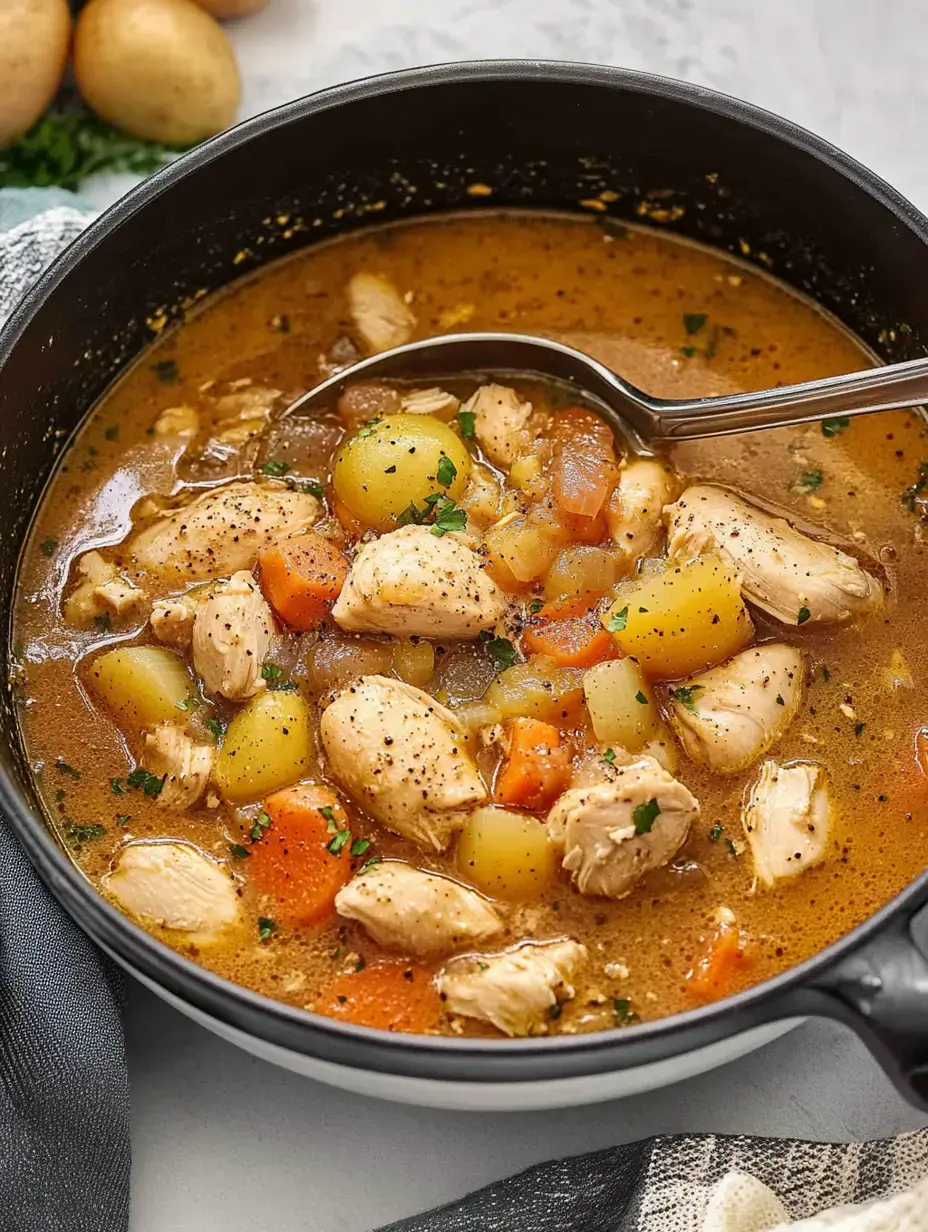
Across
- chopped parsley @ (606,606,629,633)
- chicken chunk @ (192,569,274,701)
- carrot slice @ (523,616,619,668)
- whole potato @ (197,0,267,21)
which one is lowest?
chicken chunk @ (192,569,274,701)

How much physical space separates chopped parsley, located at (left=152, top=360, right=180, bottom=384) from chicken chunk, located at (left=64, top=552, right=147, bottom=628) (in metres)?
0.48

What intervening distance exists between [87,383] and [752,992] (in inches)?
75.4

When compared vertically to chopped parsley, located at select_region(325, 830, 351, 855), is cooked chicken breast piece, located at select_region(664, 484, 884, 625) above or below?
above

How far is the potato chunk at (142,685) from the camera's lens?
9.14 feet

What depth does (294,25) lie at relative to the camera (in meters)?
3.70

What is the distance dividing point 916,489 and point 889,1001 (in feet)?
4.37

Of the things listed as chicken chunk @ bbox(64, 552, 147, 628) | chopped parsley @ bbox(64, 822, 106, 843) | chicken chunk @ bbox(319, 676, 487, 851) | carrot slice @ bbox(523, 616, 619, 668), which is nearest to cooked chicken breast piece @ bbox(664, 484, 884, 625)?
carrot slice @ bbox(523, 616, 619, 668)

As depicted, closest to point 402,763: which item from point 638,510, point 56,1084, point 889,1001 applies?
point 638,510

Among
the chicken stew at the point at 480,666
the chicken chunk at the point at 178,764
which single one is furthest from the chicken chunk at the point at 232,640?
the chicken chunk at the point at 178,764

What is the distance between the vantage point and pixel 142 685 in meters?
2.79

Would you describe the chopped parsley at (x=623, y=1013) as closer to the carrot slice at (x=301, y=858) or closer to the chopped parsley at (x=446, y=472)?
the carrot slice at (x=301, y=858)

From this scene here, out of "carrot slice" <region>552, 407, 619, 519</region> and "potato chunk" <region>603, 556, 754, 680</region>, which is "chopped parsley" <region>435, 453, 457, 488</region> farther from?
"potato chunk" <region>603, 556, 754, 680</region>

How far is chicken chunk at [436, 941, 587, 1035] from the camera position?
2.45 meters

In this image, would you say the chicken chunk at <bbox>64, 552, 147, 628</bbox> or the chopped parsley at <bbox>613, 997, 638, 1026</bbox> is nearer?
the chopped parsley at <bbox>613, 997, 638, 1026</bbox>
